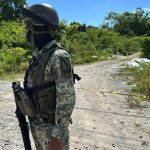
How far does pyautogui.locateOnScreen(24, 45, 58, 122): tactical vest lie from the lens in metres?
2.78

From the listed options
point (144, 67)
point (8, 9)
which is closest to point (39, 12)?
point (144, 67)

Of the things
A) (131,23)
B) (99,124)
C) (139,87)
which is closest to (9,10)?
(131,23)

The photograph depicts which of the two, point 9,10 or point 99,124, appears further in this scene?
point 9,10

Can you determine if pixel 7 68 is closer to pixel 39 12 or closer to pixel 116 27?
pixel 39 12

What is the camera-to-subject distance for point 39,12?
2875mm

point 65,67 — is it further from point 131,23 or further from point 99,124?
point 131,23

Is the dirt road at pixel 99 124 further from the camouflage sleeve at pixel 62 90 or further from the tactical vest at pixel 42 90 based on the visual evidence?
the camouflage sleeve at pixel 62 90

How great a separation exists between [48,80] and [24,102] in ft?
0.77

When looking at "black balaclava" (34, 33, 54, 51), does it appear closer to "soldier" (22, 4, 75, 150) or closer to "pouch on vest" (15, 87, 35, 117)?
"soldier" (22, 4, 75, 150)

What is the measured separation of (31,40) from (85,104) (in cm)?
693

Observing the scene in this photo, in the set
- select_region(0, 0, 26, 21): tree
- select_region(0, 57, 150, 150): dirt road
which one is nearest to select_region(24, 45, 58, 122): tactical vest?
select_region(0, 57, 150, 150): dirt road

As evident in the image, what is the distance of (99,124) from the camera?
7.74 metres

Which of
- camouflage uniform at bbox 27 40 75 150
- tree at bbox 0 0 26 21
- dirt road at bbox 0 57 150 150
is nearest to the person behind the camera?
camouflage uniform at bbox 27 40 75 150

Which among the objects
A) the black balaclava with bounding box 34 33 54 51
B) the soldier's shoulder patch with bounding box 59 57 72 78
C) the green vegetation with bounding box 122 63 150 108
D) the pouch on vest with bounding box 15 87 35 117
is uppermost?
the black balaclava with bounding box 34 33 54 51
